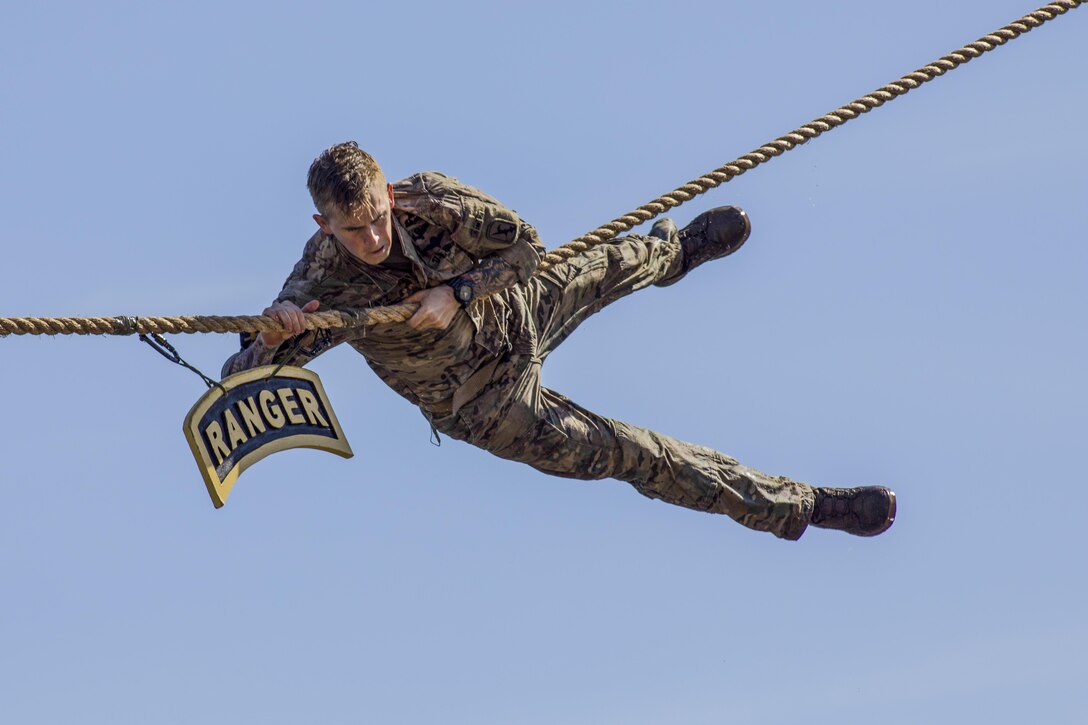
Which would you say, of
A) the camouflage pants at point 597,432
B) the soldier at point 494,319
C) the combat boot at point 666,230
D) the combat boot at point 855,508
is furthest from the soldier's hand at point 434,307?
the combat boot at point 855,508

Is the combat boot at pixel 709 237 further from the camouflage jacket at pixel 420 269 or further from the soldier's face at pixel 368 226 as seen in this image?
the soldier's face at pixel 368 226

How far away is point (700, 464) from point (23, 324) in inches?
207

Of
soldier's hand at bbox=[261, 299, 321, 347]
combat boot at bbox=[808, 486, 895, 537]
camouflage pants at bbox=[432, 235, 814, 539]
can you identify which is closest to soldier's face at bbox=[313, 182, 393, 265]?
soldier's hand at bbox=[261, 299, 321, 347]

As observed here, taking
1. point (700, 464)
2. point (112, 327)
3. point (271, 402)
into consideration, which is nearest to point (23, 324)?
point (112, 327)

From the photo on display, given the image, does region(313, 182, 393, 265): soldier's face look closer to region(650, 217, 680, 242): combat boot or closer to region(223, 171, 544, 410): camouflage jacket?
region(223, 171, 544, 410): camouflage jacket

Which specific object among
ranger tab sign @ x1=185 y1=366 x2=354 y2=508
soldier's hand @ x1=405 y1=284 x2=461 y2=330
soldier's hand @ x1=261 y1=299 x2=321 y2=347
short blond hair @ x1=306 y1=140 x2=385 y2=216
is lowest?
ranger tab sign @ x1=185 y1=366 x2=354 y2=508

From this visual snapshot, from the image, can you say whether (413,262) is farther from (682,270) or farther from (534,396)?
(682,270)

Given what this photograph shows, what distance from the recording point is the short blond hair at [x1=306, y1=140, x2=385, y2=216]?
15.1m

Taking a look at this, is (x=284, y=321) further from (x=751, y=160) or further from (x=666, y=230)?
(x=666, y=230)

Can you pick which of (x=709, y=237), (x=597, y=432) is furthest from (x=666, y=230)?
(x=597, y=432)

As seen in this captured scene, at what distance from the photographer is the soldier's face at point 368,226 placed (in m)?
15.2

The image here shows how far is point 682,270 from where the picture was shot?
59.8ft

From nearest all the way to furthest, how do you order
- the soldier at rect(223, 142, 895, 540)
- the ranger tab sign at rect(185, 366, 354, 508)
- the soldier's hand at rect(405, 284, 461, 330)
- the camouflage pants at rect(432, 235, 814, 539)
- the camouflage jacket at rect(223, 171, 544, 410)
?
the ranger tab sign at rect(185, 366, 354, 508)
the soldier at rect(223, 142, 895, 540)
the camouflage jacket at rect(223, 171, 544, 410)
the soldier's hand at rect(405, 284, 461, 330)
the camouflage pants at rect(432, 235, 814, 539)

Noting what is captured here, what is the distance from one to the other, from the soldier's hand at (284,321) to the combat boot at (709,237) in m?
3.66
